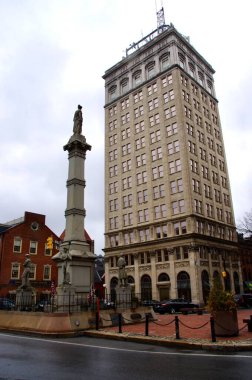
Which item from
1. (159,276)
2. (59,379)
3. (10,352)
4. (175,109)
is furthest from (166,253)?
(59,379)

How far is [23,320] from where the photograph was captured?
58.5 ft

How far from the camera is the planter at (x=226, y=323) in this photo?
508 inches

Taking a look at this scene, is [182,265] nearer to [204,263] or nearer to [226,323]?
[204,263]

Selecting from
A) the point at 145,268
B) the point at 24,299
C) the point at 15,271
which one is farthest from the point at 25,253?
the point at 24,299

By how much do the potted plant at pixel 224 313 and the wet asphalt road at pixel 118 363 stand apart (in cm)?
273

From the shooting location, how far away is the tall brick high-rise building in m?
50.5

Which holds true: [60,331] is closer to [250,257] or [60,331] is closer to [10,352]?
[10,352]

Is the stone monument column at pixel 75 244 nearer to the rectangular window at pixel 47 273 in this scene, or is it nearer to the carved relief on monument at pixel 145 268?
the rectangular window at pixel 47 273

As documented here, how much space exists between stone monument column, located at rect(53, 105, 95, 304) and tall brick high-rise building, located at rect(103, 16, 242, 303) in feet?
98.7

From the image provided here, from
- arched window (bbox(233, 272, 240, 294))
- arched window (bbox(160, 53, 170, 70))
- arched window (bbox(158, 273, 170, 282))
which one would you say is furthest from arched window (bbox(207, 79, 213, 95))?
arched window (bbox(158, 273, 170, 282))

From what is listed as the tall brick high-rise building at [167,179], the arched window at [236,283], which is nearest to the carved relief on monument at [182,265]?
the tall brick high-rise building at [167,179]

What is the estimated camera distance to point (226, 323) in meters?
13.0

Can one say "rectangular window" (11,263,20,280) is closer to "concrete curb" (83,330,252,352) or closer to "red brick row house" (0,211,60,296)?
"red brick row house" (0,211,60,296)

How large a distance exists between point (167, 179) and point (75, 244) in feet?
120
